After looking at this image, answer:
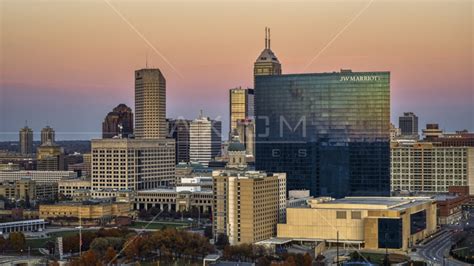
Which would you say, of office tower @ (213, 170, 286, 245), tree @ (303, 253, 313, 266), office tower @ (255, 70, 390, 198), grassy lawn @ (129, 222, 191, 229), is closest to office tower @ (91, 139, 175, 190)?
office tower @ (255, 70, 390, 198)

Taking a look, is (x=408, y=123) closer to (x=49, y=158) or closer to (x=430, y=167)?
(x=430, y=167)

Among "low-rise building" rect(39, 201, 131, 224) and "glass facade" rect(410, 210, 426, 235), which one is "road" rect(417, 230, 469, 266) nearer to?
"glass facade" rect(410, 210, 426, 235)

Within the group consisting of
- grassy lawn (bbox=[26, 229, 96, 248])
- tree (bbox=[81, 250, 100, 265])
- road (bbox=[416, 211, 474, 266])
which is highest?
tree (bbox=[81, 250, 100, 265])

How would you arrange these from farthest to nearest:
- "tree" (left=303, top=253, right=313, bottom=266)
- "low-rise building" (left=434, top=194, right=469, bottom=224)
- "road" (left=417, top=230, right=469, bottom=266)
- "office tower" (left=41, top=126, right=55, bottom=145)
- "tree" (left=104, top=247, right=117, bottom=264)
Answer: "office tower" (left=41, top=126, right=55, bottom=145) < "low-rise building" (left=434, top=194, right=469, bottom=224) < "road" (left=417, top=230, right=469, bottom=266) < "tree" (left=104, top=247, right=117, bottom=264) < "tree" (left=303, top=253, right=313, bottom=266)

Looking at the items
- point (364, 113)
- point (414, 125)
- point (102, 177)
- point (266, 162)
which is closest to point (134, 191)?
point (102, 177)

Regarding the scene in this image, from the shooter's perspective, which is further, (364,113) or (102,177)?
(102,177)

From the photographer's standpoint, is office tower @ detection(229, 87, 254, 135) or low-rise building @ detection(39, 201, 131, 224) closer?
low-rise building @ detection(39, 201, 131, 224)

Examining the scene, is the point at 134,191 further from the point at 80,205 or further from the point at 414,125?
the point at 414,125
